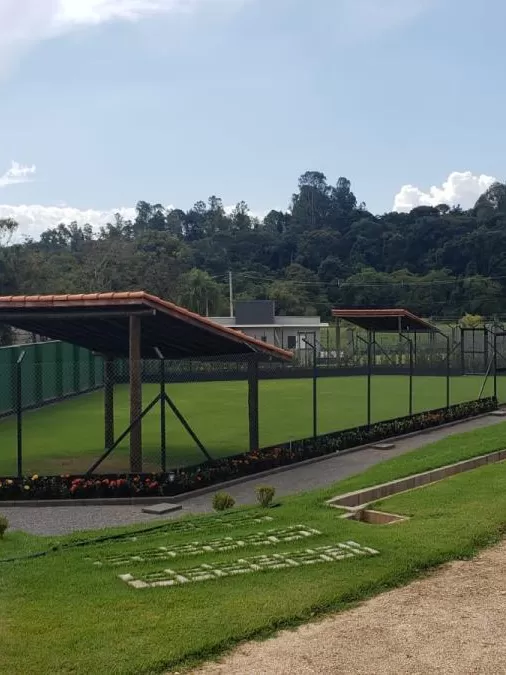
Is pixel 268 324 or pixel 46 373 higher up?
pixel 268 324

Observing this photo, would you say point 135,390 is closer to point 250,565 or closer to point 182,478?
point 182,478

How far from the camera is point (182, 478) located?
42.1ft

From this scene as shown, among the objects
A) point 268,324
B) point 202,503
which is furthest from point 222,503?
point 268,324

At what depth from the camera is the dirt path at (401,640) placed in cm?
499

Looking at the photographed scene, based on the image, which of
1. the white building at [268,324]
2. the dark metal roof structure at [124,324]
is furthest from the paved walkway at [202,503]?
the white building at [268,324]

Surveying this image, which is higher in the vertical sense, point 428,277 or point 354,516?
point 428,277

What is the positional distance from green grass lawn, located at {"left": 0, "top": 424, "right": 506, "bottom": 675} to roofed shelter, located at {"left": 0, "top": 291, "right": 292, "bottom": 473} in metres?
4.19

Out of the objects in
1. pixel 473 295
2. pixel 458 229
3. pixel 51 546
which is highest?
pixel 458 229

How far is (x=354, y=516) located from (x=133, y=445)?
16.8 feet

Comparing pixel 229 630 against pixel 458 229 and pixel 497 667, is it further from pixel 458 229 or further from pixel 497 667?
pixel 458 229

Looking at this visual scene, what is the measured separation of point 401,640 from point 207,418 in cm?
1657

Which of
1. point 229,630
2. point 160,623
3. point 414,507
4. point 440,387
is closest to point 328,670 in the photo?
point 229,630

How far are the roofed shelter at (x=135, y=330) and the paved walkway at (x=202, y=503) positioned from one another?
1.14 meters

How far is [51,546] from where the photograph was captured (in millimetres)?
8203
